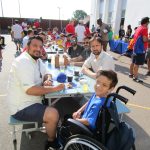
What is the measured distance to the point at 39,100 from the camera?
2.54 meters

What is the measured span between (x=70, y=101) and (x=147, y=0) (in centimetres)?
993

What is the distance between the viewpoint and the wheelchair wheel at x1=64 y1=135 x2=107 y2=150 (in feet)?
5.71

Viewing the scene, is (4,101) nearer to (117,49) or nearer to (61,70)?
(61,70)

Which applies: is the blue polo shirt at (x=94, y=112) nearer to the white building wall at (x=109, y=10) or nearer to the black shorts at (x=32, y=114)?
the black shorts at (x=32, y=114)

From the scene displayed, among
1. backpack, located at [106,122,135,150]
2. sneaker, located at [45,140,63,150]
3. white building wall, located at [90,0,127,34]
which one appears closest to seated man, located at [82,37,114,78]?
sneaker, located at [45,140,63,150]

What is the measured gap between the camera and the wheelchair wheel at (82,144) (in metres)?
1.74

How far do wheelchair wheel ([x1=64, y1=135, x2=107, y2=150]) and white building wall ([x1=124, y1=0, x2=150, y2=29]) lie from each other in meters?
11.1

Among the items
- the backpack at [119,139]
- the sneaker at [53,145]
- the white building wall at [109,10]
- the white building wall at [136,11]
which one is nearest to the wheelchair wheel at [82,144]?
the backpack at [119,139]

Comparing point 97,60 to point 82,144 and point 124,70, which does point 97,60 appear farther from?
point 124,70

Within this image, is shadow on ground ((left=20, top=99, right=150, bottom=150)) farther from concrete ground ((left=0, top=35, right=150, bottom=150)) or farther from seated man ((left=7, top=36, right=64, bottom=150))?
seated man ((left=7, top=36, right=64, bottom=150))

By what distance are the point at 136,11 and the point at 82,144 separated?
12.7 meters

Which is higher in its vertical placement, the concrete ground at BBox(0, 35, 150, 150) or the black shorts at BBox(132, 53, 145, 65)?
the black shorts at BBox(132, 53, 145, 65)

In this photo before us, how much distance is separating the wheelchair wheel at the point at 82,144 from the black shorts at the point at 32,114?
530 millimetres

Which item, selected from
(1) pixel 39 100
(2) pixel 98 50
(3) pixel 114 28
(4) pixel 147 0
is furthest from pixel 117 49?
(1) pixel 39 100
